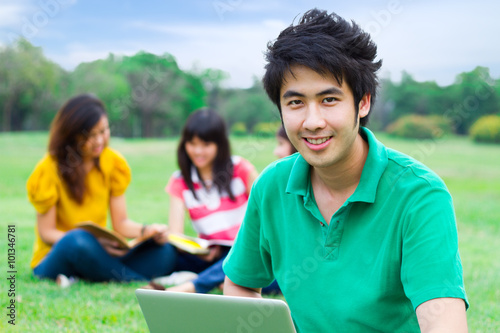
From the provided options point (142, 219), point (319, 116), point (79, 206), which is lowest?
point (142, 219)

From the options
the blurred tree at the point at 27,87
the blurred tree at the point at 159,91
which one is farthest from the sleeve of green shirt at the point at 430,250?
the blurred tree at the point at 27,87

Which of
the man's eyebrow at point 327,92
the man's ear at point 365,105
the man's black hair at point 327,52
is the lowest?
the man's ear at point 365,105

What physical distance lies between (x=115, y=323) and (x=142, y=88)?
587 inches

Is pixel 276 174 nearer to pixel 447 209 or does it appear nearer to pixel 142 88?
pixel 447 209

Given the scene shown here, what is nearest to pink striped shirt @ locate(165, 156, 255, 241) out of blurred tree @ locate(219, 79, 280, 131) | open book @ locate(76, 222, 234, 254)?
open book @ locate(76, 222, 234, 254)

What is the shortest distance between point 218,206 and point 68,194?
1019 mm

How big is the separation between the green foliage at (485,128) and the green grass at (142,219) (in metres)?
0.30

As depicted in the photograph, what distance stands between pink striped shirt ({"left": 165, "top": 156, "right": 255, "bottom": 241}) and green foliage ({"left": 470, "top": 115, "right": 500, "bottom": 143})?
47.4 ft

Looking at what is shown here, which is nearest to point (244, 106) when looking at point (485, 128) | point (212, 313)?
point (485, 128)

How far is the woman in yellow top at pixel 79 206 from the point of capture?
374cm

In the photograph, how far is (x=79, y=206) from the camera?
407 cm

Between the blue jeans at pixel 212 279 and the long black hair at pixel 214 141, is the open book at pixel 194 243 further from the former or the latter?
the long black hair at pixel 214 141

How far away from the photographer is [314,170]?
1.94m

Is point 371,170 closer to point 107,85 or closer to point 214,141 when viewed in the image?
point 214,141
